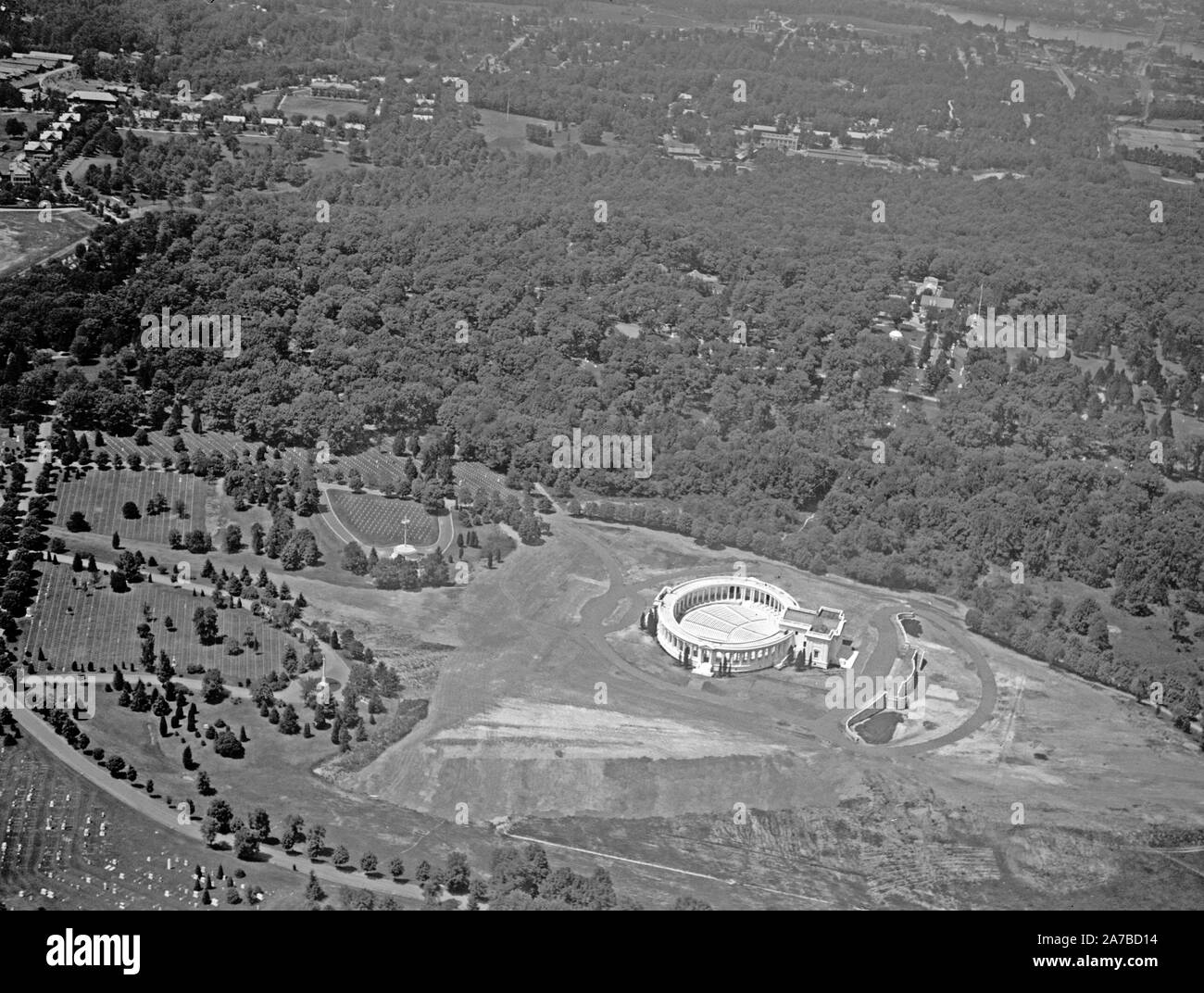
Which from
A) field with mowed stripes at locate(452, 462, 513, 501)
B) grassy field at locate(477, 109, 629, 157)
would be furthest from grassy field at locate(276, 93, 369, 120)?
field with mowed stripes at locate(452, 462, 513, 501)

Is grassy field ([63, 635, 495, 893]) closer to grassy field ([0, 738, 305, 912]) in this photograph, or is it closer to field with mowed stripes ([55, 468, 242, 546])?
grassy field ([0, 738, 305, 912])

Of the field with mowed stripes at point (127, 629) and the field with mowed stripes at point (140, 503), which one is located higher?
the field with mowed stripes at point (140, 503)

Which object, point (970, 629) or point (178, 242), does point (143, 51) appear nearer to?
point (178, 242)

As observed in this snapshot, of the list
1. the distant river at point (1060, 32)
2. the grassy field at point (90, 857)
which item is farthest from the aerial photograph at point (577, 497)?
the distant river at point (1060, 32)

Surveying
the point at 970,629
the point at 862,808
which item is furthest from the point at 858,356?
the point at 862,808

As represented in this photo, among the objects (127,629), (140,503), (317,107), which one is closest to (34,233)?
(317,107)

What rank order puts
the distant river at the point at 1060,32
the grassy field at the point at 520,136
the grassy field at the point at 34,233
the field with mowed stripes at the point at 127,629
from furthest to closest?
the distant river at the point at 1060,32, the grassy field at the point at 520,136, the grassy field at the point at 34,233, the field with mowed stripes at the point at 127,629

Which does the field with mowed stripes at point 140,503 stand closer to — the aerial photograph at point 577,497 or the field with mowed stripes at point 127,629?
the aerial photograph at point 577,497

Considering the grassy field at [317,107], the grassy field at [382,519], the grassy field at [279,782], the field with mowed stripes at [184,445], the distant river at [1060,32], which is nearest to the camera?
the grassy field at [279,782]
